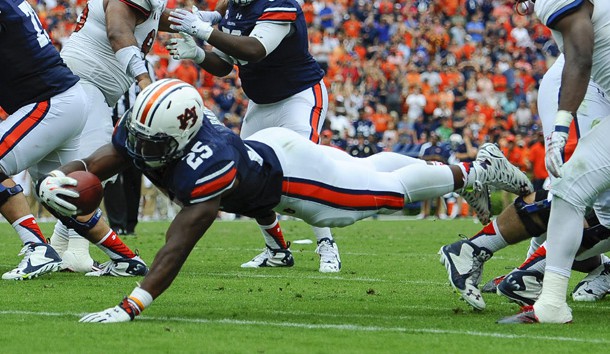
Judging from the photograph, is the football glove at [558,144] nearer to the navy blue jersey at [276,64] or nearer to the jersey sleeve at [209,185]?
the jersey sleeve at [209,185]

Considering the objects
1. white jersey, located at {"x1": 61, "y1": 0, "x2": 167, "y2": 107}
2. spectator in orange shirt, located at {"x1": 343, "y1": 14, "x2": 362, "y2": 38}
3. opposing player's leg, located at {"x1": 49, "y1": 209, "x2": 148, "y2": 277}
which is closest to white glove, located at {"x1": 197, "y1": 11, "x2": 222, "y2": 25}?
white jersey, located at {"x1": 61, "y1": 0, "x2": 167, "y2": 107}

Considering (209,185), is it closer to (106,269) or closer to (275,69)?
(106,269)

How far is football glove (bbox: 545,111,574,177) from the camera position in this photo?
5102mm

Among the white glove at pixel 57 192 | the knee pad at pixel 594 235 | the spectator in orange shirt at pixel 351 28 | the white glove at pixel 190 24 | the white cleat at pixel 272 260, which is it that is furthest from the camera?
the spectator in orange shirt at pixel 351 28

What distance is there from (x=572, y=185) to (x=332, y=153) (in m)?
1.44

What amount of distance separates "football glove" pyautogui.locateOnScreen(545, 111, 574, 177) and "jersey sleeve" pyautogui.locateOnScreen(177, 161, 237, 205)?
1.58 m

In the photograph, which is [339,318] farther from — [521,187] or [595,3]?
[595,3]

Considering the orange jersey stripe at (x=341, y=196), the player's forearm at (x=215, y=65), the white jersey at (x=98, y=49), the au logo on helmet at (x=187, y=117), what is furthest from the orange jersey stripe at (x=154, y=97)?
the white jersey at (x=98, y=49)

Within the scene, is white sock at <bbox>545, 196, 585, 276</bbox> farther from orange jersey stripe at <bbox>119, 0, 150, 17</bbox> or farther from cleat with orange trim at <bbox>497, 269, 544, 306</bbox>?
orange jersey stripe at <bbox>119, 0, 150, 17</bbox>

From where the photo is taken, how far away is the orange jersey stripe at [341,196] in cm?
584

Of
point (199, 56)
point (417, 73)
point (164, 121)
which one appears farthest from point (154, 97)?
point (417, 73)

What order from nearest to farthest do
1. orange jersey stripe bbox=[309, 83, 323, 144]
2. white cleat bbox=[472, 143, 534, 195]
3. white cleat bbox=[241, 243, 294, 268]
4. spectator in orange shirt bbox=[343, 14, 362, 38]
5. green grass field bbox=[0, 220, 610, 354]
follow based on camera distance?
1. green grass field bbox=[0, 220, 610, 354]
2. white cleat bbox=[472, 143, 534, 195]
3. orange jersey stripe bbox=[309, 83, 323, 144]
4. white cleat bbox=[241, 243, 294, 268]
5. spectator in orange shirt bbox=[343, 14, 362, 38]

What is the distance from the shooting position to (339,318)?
18.4ft

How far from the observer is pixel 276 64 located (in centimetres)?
805
